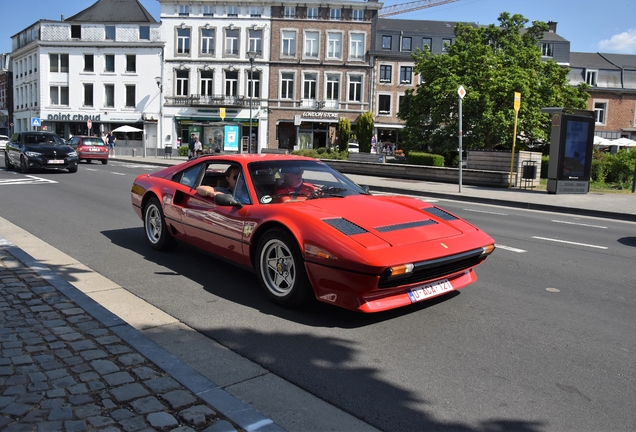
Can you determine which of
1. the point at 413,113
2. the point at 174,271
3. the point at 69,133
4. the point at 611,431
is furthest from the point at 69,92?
the point at 611,431

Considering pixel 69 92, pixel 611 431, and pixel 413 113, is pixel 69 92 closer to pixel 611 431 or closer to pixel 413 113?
pixel 413 113

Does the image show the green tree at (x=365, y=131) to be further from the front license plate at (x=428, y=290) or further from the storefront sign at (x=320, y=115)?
the front license plate at (x=428, y=290)

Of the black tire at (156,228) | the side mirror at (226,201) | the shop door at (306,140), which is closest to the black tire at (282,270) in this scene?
the side mirror at (226,201)

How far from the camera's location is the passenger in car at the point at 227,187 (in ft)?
20.2

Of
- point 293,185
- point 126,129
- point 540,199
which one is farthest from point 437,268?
point 126,129

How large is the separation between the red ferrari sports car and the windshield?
11mm

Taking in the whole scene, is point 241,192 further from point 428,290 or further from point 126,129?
point 126,129

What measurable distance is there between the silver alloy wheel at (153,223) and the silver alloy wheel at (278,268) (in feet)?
8.42

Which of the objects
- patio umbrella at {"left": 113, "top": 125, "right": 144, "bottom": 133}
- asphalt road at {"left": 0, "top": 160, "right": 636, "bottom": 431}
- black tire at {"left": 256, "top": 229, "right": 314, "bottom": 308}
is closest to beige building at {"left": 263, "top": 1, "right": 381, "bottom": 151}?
patio umbrella at {"left": 113, "top": 125, "right": 144, "bottom": 133}

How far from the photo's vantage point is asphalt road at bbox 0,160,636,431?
11.1 feet

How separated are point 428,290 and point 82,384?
110 inches

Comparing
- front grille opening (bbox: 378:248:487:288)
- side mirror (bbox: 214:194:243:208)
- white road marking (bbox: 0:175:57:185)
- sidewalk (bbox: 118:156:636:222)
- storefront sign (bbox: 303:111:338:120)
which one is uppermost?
storefront sign (bbox: 303:111:338:120)

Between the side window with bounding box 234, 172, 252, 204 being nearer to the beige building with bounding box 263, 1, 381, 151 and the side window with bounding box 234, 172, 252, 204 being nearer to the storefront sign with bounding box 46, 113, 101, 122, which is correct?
the beige building with bounding box 263, 1, 381, 151

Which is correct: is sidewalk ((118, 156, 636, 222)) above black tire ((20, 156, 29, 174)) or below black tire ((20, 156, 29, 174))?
below
